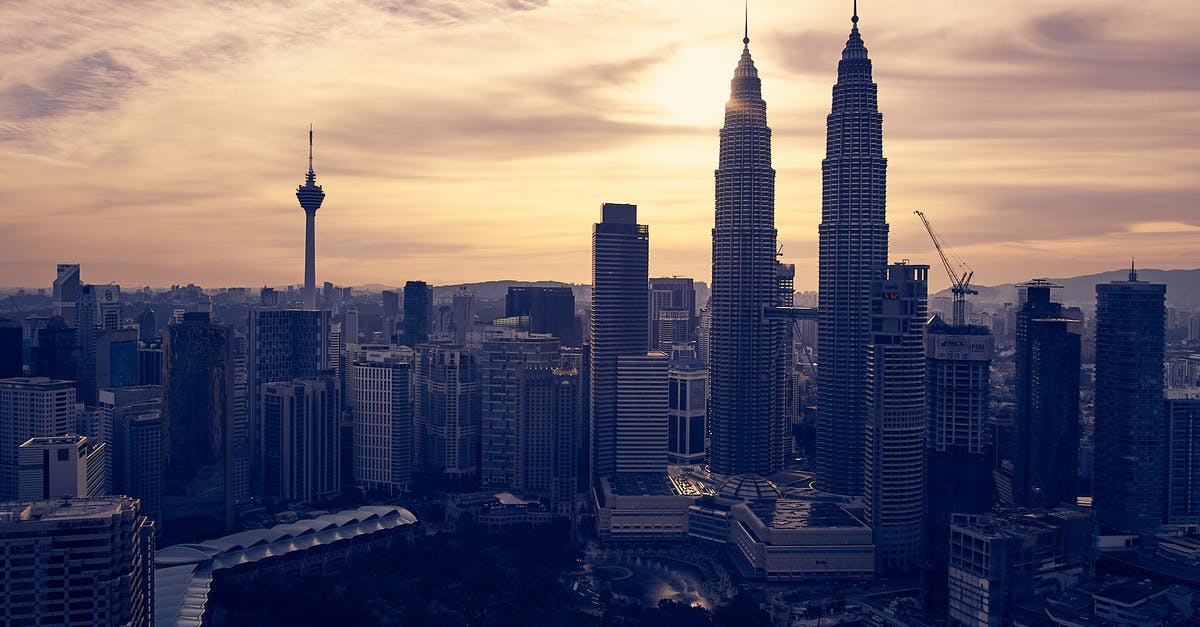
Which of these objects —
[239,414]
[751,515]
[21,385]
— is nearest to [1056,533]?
[751,515]

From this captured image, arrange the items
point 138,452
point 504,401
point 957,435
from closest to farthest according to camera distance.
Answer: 1. point 957,435
2. point 138,452
3. point 504,401

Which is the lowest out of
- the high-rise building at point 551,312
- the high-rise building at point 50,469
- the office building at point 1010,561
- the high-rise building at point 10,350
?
the office building at point 1010,561

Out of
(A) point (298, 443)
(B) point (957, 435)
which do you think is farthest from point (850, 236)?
(A) point (298, 443)

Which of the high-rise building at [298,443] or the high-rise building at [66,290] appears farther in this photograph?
the high-rise building at [66,290]

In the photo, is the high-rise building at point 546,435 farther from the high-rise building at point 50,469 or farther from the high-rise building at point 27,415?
the high-rise building at point 50,469

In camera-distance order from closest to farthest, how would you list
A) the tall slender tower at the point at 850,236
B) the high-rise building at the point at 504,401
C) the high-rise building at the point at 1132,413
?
the high-rise building at the point at 1132,413
the tall slender tower at the point at 850,236
the high-rise building at the point at 504,401

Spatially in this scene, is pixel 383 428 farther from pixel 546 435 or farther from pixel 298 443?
pixel 546 435

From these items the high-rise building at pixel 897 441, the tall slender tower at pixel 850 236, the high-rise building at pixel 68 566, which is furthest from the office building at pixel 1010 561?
the high-rise building at pixel 68 566
